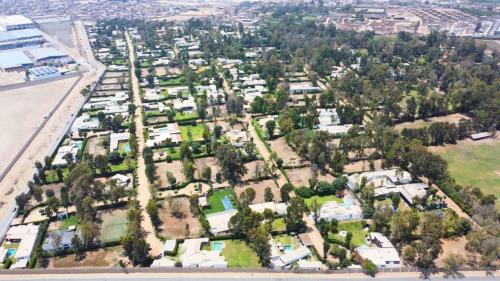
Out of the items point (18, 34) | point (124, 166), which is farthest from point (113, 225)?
point (18, 34)

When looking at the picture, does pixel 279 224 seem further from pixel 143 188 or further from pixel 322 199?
pixel 143 188

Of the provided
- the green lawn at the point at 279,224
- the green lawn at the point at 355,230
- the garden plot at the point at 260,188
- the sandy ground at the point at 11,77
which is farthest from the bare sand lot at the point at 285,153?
the sandy ground at the point at 11,77

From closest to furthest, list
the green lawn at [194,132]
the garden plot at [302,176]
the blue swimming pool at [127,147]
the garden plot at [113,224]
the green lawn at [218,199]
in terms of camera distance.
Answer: the garden plot at [113,224] → the green lawn at [218,199] → the garden plot at [302,176] → the blue swimming pool at [127,147] → the green lawn at [194,132]

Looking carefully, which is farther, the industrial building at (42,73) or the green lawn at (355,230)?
the industrial building at (42,73)

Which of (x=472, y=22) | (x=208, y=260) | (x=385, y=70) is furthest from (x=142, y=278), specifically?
(x=472, y=22)

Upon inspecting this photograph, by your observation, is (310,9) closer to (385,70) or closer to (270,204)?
(385,70)

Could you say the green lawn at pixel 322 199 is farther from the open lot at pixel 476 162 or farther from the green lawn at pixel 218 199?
the open lot at pixel 476 162

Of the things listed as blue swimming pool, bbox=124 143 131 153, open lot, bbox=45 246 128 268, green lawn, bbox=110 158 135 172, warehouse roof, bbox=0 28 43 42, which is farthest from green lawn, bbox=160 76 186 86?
warehouse roof, bbox=0 28 43 42

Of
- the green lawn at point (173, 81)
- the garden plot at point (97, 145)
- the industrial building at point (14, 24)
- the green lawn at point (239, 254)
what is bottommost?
the green lawn at point (239, 254)
